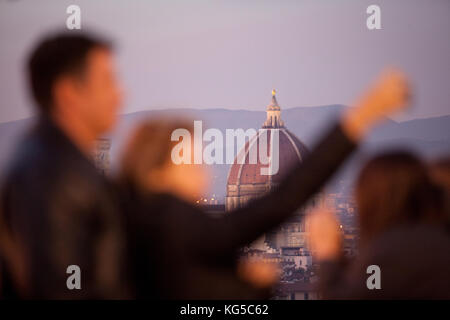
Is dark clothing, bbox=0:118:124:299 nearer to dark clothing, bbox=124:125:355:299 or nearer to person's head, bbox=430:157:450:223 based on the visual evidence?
dark clothing, bbox=124:125:355:299

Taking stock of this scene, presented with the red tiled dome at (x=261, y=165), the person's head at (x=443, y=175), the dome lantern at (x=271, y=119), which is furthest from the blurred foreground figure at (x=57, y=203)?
the red tiled dome at (x=261, y=165)

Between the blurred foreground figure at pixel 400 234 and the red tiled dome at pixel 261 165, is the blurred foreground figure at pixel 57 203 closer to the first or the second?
the blurred foreground figure at pixel 400 234

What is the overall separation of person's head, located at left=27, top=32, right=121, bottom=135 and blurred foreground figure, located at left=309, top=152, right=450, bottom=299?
832 mm

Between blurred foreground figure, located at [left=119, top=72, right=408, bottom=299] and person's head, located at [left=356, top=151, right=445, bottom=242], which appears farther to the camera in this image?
person's head, located at [left=356, top=151, right=445, bottom=242]

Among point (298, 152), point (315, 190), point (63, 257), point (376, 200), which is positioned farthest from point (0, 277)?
point (298, 152)

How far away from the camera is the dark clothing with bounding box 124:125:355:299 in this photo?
164 centimetres

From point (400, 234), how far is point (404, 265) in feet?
0.26

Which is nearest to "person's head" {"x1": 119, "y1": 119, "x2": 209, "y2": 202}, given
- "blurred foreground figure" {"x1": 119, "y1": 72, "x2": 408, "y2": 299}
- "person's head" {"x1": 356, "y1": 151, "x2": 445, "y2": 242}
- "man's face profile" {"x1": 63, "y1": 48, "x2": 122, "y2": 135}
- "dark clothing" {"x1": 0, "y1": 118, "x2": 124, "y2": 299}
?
"blurred foreground figure" {"x1": 119, "y1": 72, "x2": 408, "y2": 299}

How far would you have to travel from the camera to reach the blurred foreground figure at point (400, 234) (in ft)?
7.27

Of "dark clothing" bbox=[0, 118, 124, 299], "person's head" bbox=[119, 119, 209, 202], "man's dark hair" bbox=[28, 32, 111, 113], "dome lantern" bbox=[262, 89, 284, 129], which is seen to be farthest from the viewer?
"dome lantern" bbox=[262, 89, 284, 129]

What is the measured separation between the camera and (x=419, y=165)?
7.49 feet

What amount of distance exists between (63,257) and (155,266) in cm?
26

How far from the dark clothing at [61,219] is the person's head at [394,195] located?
3.01ft
